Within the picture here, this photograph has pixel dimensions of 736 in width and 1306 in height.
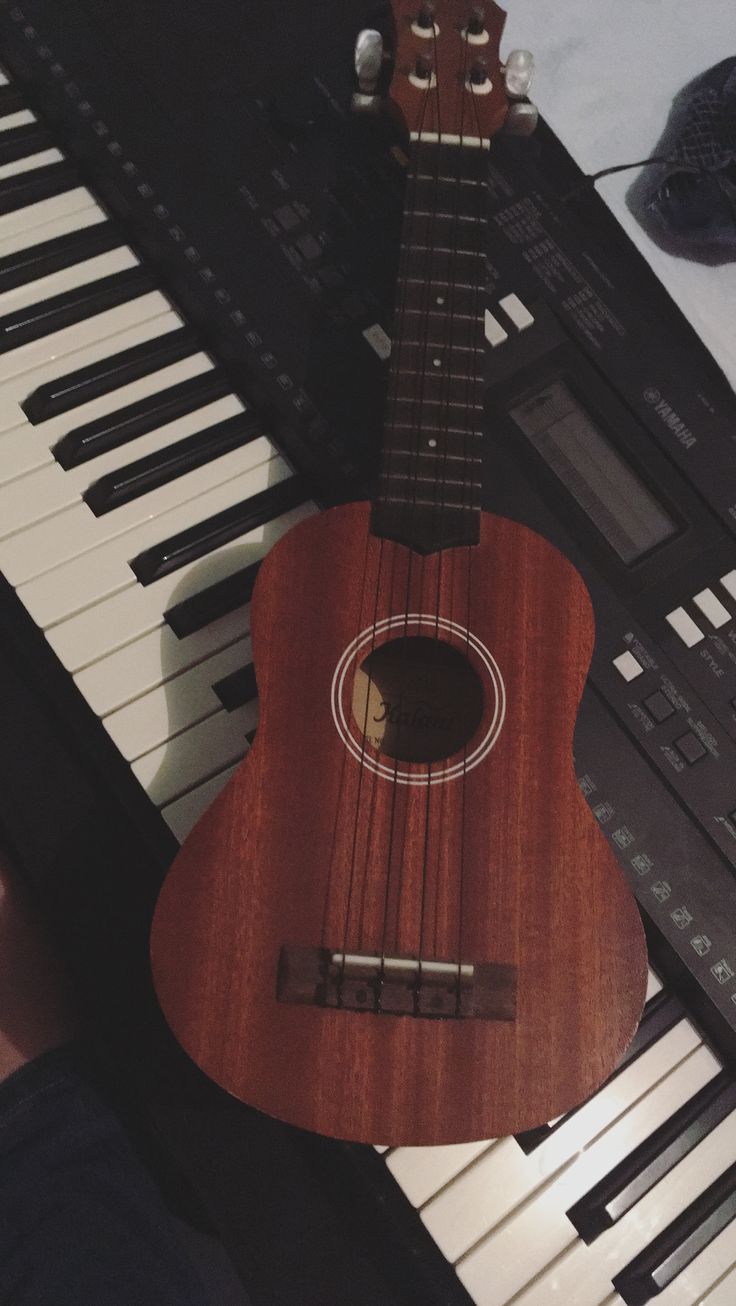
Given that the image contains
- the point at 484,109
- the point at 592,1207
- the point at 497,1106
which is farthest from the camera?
the point at 484,109

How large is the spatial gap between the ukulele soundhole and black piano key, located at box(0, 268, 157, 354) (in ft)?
1.67

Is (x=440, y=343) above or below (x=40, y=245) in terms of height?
below

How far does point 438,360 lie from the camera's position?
0.97m

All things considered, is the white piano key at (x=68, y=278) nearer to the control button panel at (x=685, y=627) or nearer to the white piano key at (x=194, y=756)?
the white piano key at (x=194, y=756)

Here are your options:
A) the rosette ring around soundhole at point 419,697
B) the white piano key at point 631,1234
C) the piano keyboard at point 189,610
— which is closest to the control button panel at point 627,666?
the rosette ring around soundhole at point 419,697

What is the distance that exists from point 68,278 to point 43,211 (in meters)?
0.09

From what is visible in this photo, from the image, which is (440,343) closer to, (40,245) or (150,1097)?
(40,245)

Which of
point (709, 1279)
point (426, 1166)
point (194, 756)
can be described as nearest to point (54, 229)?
point (194, 756)

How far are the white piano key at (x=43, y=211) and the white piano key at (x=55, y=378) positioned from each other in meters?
0.14

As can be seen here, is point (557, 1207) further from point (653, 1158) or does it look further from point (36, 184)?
point (36, 184)

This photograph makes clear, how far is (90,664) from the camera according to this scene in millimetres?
935

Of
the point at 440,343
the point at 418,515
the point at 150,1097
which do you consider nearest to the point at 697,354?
the point at 440,343

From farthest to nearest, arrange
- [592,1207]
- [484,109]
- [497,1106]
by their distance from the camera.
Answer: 1. [484,109]
2. [592,1207]
3. [497,1106]

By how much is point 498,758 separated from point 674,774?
21 centimetres
